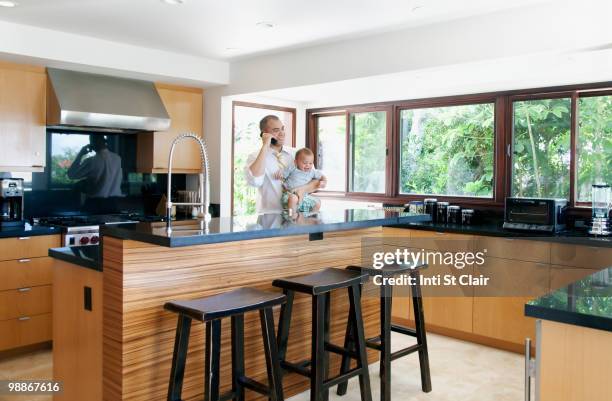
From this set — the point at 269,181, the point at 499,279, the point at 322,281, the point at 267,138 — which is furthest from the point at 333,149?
the point at 322,281

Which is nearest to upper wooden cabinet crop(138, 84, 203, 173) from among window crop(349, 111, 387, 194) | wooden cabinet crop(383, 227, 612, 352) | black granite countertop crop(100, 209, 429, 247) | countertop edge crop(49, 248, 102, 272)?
window crop(349, 111, 387, 194)

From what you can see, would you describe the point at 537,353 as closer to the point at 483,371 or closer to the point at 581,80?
the point at 483,371

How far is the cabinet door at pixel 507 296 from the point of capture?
3826 mm

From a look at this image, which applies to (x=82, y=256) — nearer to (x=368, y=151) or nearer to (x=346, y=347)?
(x=346, y=347)

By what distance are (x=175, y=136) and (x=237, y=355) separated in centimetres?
A: 318

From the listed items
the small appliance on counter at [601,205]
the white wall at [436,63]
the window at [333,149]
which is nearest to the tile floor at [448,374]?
the small appliance on counter at [601,205]

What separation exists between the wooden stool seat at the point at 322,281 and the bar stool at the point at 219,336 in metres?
0.19

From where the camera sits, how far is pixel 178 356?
2.22 m

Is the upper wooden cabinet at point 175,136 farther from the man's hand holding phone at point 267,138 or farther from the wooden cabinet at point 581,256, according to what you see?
the wooden cabinet at point 581,256

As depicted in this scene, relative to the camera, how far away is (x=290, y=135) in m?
5.99

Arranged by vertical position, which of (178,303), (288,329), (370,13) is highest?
(370,13)

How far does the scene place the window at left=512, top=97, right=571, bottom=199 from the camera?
14.1 ft

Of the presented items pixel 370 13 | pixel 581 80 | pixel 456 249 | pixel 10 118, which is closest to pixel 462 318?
pixel 456 249

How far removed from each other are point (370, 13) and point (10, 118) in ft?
9.34
